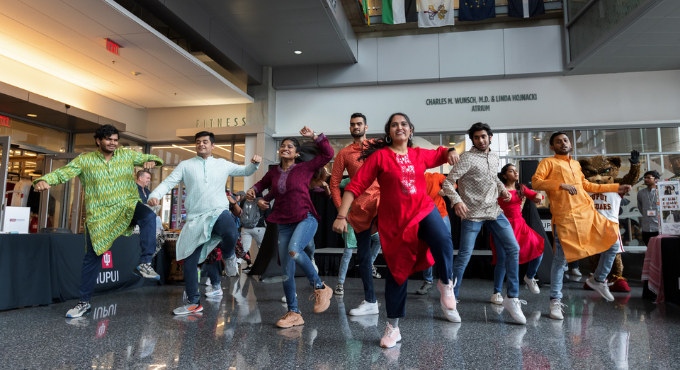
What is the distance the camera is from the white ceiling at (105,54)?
6.53 m

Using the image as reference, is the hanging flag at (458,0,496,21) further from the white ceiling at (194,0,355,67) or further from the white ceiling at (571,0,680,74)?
the white ceiling at (194,0,355,67)

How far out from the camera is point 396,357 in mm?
2406

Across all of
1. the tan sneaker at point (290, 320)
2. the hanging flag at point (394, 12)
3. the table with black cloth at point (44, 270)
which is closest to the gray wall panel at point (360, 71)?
the hanging flag at point (394, 12)

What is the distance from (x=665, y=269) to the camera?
4.43m

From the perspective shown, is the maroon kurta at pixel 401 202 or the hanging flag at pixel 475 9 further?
the hanging flag at pixel 475 9

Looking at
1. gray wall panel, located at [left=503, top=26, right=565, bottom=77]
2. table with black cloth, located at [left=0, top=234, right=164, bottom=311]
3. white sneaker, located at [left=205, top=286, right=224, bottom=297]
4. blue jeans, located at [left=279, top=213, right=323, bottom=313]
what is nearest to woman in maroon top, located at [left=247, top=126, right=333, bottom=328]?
blue jeans, located at [left=279, top=213, right=323, bottom=313]

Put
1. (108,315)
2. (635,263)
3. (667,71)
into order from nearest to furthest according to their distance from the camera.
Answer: (108,315), (635,263), (667,71)

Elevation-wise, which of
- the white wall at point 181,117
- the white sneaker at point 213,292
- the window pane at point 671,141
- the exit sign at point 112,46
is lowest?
the white sneaker at point 213,292

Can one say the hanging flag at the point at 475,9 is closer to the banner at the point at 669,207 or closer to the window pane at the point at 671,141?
the window pane at the point at 671,141

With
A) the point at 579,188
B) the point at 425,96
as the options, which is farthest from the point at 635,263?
the point at 425,96

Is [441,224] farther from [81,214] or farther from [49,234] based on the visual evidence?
[81,214]

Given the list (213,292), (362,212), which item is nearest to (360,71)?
(213,292)

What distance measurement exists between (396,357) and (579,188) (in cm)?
252

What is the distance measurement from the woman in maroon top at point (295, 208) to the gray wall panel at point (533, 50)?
8.05 m
